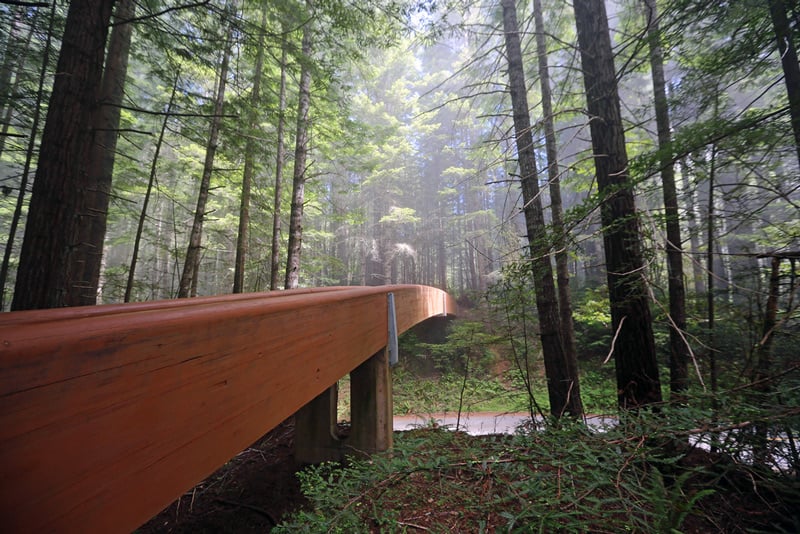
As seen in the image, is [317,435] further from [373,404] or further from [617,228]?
[617,228]

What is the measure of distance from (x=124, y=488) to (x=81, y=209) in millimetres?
3123

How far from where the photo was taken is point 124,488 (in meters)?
0.70

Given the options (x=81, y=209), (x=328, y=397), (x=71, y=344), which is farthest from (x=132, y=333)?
(x=328, y=397)

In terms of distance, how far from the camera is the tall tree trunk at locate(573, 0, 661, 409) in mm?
2562

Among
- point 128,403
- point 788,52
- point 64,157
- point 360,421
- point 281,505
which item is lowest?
point 281,505

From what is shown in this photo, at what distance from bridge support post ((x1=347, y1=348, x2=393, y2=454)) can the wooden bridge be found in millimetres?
2033

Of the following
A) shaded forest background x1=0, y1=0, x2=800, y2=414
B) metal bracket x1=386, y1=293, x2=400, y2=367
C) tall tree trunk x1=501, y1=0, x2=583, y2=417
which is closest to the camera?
shaded forest background x1=0, y1=0, x2=800, y2=414

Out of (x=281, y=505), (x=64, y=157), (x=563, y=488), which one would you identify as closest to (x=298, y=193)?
(x=64, y=157)

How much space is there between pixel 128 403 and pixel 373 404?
3039 millimetres

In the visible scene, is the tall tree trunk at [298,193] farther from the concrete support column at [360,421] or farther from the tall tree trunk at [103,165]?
the concrete support column at [360,421]

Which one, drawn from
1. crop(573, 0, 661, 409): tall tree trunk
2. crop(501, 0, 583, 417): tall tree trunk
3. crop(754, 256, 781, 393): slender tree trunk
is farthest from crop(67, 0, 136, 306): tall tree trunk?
crop(754, 256, 781, 393): slender tree trunk

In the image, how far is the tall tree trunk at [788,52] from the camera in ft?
8.38

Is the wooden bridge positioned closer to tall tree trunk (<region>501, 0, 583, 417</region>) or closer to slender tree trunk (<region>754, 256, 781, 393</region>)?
slender tree trunk (<region>754, 256, 781, 393</region>)

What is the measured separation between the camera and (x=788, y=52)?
2791 millimetres
